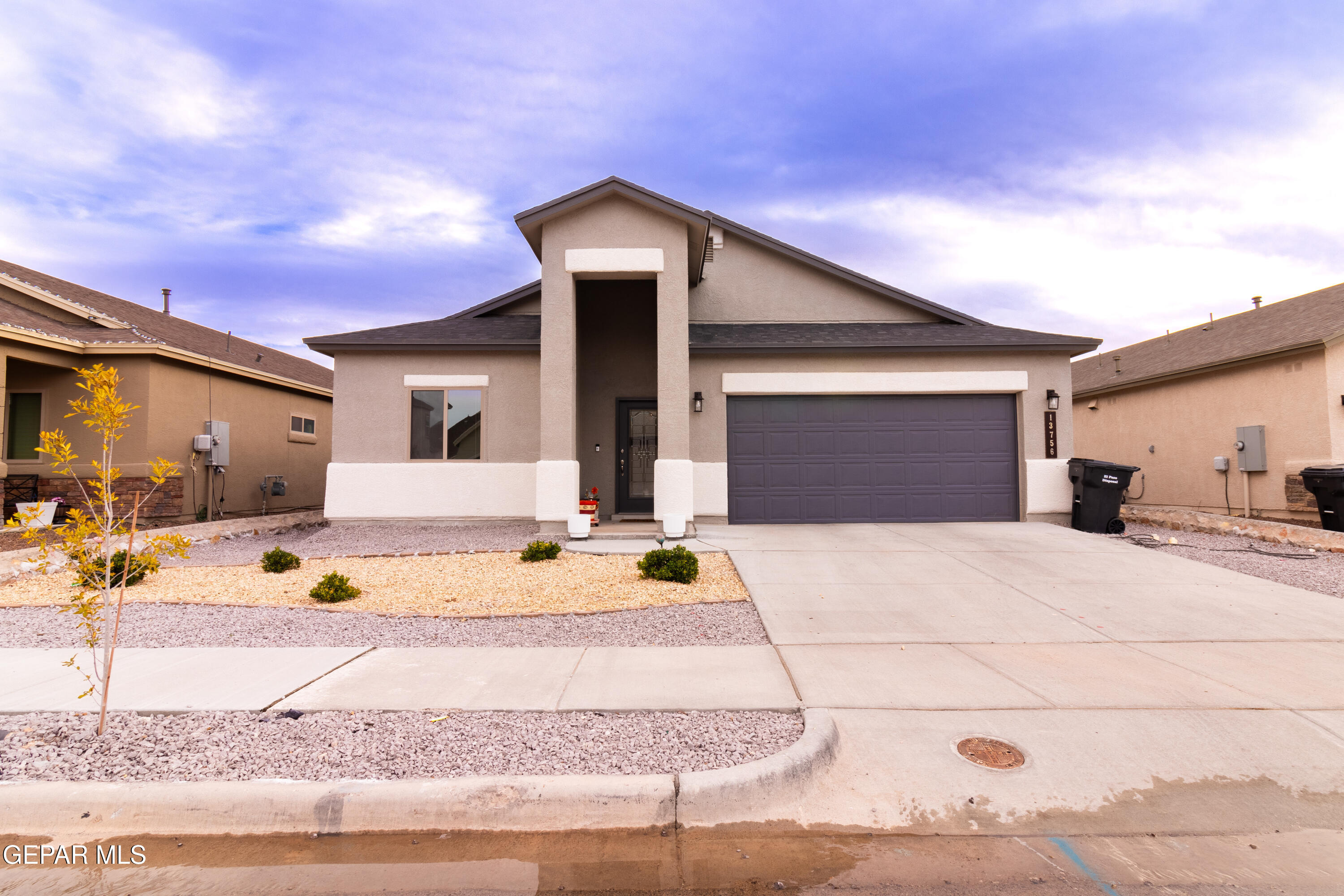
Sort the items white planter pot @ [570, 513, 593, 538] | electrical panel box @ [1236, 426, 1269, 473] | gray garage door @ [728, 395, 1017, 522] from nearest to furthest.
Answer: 1. white planter pot @ [570, 513, 593, 538]
2. gray garage door @ [728, 395, 1017, 522]
3. electrical panel box @ [1236, 426, 1269, 473]

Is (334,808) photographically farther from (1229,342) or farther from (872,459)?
(1229,342)

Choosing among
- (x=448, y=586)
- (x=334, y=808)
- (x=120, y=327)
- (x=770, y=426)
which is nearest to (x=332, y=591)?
(x=448, y=586)

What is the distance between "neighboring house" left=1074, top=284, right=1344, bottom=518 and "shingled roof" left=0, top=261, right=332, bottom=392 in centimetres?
2215

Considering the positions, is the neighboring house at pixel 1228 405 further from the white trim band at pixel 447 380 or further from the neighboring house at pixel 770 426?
the white trim band at pixel 447 380

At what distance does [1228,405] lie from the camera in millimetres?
14258

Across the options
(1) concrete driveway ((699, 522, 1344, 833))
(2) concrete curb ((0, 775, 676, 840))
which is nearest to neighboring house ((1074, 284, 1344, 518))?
(1) concrete driveway ((699, 522, 1344, 833))

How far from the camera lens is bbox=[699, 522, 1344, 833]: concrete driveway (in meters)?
3.07

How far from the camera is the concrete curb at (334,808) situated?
Result: 286cm

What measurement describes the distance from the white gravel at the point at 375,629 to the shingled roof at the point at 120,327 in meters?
8.62

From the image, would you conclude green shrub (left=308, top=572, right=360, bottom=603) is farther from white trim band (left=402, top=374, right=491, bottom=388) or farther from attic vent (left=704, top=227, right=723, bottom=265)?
attic vent (left=704, top=227, right=723, bottom=265)

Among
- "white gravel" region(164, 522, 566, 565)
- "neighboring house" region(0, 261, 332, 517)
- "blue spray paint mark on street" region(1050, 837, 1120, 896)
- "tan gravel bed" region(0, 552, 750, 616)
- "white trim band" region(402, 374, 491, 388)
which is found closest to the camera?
"blue spray paint mark on street" region(1050, 837, 1120, 896)

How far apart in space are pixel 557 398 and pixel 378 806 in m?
8.33

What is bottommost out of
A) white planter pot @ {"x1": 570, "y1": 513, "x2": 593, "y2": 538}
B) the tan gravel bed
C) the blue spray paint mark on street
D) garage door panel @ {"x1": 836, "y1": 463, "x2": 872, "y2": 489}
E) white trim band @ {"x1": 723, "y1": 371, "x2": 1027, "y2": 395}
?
the blue spray paint mark on street

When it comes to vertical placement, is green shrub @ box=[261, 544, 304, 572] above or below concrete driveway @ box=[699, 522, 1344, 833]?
above
